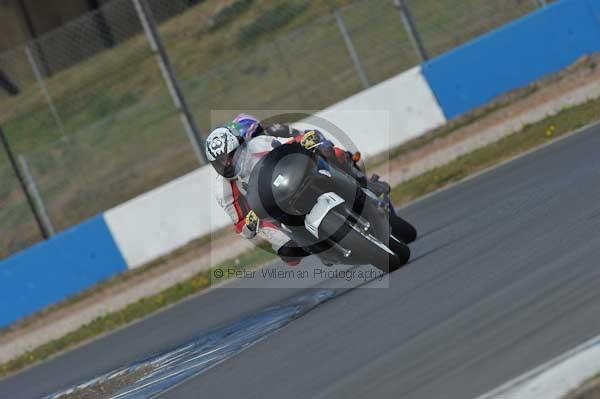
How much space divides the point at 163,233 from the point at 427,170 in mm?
3841

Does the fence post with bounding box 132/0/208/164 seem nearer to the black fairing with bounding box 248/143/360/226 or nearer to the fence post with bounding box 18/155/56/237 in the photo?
the fence post with bounding box 18/155/56/237

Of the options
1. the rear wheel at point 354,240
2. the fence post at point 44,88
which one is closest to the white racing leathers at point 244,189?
the rear wheel at point 354,240

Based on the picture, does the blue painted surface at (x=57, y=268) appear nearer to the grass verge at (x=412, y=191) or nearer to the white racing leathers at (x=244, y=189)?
the grass verge at (x=412, y=191)

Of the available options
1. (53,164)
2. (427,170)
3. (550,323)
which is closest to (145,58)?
(53,164)

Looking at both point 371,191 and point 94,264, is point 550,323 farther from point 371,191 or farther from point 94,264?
point 94,264

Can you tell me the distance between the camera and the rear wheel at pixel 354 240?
26.7ft

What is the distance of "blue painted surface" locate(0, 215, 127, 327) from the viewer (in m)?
16.6

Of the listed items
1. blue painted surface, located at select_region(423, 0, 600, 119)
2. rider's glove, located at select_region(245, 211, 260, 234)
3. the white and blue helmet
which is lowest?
blue painted surface, located at select_region(423, 0, 600, 119)

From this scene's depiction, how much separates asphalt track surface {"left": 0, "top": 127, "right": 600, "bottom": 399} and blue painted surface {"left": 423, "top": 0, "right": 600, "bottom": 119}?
16.7 feet

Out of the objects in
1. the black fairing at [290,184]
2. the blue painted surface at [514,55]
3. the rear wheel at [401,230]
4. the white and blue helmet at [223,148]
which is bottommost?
the rear wheel at [401,230]

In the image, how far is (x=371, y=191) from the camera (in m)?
9.30

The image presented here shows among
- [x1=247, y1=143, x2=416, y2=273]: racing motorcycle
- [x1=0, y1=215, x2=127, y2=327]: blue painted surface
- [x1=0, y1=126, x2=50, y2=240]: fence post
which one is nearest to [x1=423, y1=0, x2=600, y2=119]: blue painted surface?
[x1=0, y1=215, x2=127, y2=327]: blue painted surface

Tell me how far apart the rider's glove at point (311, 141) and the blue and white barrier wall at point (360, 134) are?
8.17 meters

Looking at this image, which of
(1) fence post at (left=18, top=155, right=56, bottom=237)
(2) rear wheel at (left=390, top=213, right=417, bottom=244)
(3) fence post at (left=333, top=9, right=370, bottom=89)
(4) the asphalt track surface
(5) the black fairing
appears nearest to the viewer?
(4) the asphalt track surface
